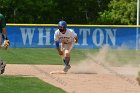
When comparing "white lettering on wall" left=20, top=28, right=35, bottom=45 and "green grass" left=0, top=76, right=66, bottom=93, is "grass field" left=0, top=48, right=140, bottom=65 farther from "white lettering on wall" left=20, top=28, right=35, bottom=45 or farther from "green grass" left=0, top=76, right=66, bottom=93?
"green grass" left=0, top=76, right=66, bottom=93

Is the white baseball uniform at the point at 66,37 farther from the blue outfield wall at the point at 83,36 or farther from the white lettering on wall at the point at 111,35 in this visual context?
the white lettering on wall at the point at 111,35

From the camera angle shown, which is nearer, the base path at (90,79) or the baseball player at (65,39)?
the base path at (90,79)

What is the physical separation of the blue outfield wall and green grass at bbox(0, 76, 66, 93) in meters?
18.0

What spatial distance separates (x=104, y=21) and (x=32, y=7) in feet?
27.2

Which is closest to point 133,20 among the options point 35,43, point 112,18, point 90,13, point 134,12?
point 134,12

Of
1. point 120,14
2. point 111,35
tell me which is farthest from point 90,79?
point 120,14

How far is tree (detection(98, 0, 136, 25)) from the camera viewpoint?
55.4 metres

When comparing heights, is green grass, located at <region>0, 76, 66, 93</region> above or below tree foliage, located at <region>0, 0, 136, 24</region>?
above

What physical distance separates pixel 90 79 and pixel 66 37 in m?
2.47

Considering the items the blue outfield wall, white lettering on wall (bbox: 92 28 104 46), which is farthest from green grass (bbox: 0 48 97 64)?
white lettering on wall (bbox: 92 28 104 46)

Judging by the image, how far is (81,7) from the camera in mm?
66562

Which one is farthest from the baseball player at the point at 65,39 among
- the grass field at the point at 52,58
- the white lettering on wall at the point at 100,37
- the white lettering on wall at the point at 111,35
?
the white lettering on wall at the point at 111,35

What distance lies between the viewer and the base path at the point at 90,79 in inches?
450

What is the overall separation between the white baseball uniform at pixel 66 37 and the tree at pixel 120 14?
39020mm
